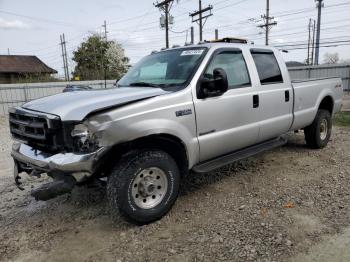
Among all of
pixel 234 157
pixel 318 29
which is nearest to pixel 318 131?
pixel 234 157

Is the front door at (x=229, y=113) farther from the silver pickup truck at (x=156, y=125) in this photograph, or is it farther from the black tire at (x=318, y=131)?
the black tire at (x=318, y=131)

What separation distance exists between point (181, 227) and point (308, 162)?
10.3 feet

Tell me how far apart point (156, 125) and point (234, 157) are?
1462 millimetres

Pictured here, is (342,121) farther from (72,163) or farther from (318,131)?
(72,163)

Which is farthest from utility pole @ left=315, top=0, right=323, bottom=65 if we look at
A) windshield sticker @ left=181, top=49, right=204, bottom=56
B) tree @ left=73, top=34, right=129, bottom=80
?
windshield sticker @ left=181, top=49, right=204, bottom=56

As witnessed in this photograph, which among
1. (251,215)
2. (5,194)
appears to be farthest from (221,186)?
(5,194)

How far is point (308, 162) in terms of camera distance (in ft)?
18.7

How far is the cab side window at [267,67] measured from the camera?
16.1 ft

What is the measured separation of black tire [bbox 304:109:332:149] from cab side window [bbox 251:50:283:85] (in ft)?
5.10

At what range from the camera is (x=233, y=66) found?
451cm

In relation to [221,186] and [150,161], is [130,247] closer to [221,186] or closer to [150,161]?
[150,161]

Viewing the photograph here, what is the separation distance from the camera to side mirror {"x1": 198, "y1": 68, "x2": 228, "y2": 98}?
3.83m

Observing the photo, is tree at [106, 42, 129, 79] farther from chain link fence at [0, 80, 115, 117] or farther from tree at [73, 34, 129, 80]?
chain link fence at [0, 80, 115, 117]

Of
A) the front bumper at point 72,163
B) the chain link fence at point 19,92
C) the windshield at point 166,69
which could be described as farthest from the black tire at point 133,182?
the chain link fence at point 19,92
